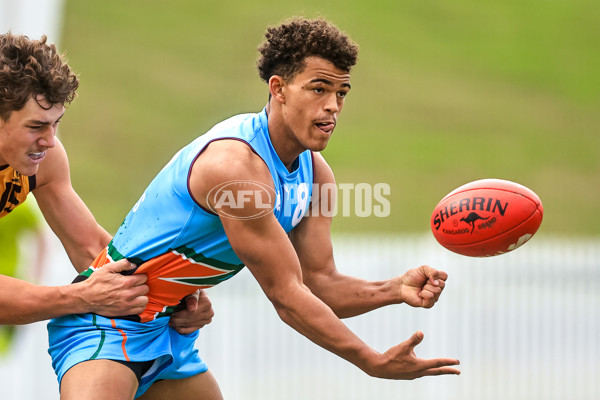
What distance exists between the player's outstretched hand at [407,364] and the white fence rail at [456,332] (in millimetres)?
5335

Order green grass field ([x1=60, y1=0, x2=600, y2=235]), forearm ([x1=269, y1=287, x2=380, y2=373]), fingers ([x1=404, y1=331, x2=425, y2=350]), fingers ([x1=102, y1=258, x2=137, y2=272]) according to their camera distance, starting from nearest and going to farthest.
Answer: fingers ([x1=404, y1=331, x2=425, y2=350]) < forearm ([x1=269, y1=287, x2=380, y2=373]) < fingers ([x1=102, y1=258, x2=137, y2=272]) < green grass field ([x1=60, y1=0, x2=600, y2=235])

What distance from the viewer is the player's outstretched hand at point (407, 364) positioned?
3979 millimetres

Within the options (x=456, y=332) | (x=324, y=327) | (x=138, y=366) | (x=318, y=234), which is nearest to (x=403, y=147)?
(x=456, y=332)

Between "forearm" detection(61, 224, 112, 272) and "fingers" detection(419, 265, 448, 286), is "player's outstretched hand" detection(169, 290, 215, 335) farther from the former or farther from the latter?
"fingers" detection(419, 265, 448, 286)

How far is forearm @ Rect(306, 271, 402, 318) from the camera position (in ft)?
15.6

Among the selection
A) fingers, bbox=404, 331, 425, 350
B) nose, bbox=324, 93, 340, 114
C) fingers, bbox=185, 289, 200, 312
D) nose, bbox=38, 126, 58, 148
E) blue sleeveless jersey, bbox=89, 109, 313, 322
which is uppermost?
nose, bbox=324, 93, 340, 114

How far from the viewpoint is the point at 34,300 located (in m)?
4.28

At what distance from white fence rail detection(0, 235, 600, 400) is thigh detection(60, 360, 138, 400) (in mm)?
5112

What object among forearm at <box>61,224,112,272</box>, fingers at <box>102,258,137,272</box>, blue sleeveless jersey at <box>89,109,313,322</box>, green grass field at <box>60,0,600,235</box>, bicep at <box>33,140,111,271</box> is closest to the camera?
blue sleeveless jersey at <box>89,109,313,322</box>

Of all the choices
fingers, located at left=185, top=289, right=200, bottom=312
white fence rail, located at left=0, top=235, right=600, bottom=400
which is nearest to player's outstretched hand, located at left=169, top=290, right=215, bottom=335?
fingers, located at left=185, top=289, right=200, bottom=312

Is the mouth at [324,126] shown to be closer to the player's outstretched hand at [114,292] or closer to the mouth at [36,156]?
the player's outstretched hand at [114,292]

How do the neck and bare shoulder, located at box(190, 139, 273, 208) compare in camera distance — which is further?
the neck

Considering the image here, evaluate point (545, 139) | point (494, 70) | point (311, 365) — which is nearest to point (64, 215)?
point (311, 365)

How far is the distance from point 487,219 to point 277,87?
1.30 metres
